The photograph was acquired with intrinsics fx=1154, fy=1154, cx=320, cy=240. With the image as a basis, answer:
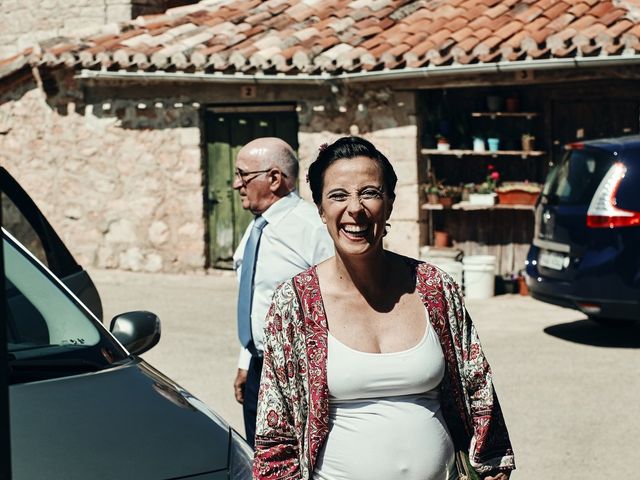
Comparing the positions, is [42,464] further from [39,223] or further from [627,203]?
[627,203]

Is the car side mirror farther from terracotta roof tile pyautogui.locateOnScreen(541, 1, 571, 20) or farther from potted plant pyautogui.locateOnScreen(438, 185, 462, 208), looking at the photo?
terracotta roof tile pyautogui.locateOnScreen(541, 1, 571, 20)

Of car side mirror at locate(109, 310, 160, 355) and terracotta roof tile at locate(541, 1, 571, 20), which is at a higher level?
terracotta roof tile at locate(541, 1, 571, 20)

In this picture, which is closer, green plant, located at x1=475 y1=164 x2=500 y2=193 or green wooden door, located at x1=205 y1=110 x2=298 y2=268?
green plant, located at x1=475 y1=164 x2=500 y2=193

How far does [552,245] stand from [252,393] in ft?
17.6

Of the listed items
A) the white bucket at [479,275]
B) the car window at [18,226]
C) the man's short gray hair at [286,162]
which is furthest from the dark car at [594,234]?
the car window at [18,226]

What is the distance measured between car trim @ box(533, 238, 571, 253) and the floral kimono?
6.44m

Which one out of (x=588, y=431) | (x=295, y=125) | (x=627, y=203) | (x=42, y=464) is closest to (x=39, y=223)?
(x=42, y=464)

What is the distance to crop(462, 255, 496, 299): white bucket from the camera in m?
12.1

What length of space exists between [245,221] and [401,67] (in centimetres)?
296

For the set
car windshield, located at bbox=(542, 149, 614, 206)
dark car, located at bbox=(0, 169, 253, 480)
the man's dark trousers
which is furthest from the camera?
car windshield, located at bbox=(542, 149, 614, 206)

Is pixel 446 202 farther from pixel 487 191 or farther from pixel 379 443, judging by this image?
pixel 379 443

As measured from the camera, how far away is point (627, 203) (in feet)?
29.4

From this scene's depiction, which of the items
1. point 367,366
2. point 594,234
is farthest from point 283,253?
point 594,234

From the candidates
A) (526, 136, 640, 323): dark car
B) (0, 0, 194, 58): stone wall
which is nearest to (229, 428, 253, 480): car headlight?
(526, 136, 640, 323): dark car
